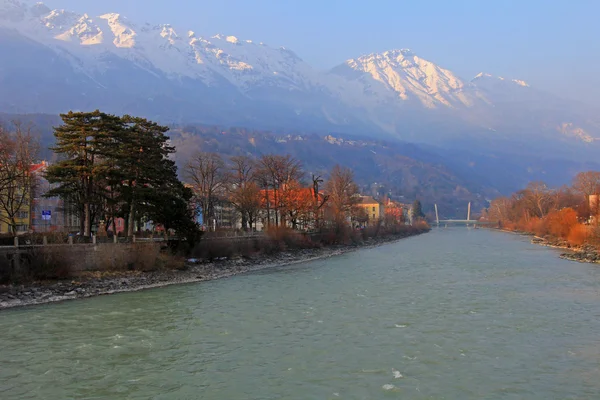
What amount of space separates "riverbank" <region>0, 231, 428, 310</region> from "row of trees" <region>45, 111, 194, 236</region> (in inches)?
210

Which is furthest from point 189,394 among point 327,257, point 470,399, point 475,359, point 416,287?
point 327,257

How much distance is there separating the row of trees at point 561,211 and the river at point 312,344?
141 feet

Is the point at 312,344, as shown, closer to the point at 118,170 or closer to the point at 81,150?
the point at 118,170

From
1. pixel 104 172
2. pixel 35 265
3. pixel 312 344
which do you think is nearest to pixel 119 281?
pixel 35 265

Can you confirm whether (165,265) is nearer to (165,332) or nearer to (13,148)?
(13,148)

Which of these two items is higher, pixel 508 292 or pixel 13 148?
pixel 13 148

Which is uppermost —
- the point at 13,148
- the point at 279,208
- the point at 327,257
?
the point at 13,148

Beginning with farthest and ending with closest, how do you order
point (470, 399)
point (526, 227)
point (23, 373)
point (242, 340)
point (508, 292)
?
point (526, 227), point (508, 292), point (242, 340), point (23, 373), point (470, 399)

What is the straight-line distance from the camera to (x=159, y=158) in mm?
44344

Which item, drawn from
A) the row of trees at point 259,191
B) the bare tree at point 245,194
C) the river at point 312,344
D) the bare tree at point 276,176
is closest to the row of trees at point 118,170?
the river at point 312,344

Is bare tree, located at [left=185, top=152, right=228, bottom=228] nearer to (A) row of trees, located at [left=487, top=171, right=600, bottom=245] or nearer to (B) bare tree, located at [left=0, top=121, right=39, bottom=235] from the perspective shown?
(B) bare tree, located at [left=0, top=121, right=39, bottom=235]

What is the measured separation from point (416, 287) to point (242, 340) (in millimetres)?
15828

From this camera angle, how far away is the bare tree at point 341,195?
82.5 meters

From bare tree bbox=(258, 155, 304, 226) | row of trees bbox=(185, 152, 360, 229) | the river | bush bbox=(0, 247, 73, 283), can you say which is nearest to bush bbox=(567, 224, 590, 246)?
row of trees bbox=(185, 152, 360, 229)
